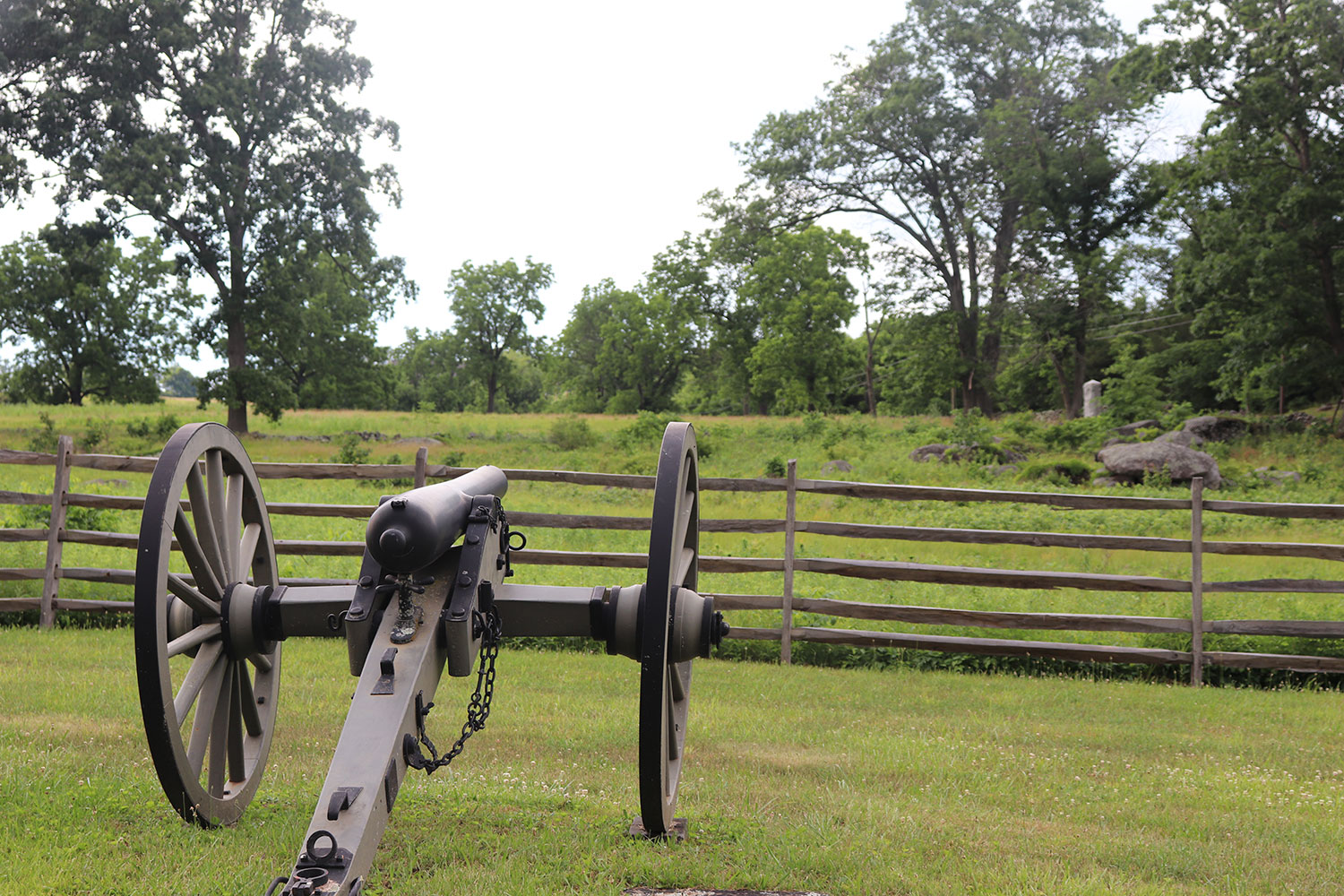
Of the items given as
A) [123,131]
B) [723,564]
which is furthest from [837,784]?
[123,131]

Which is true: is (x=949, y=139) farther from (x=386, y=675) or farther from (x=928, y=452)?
(x=386, y=675)

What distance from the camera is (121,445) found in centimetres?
2420

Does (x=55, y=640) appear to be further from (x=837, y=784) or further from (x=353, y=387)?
(x=353, y=387)

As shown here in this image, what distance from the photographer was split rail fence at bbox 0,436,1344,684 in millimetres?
8117

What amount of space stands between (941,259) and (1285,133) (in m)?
13.7

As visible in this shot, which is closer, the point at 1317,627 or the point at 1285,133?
the point at 1317,627

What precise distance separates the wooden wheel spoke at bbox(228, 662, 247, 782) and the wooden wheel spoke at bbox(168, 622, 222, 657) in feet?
0.93

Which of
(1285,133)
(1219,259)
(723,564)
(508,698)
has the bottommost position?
(508,698)

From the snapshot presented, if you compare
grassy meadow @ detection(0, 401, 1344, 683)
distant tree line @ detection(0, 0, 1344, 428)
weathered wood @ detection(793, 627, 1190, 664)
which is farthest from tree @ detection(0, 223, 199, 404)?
weathered wood @ detection(793, 627, 1190, 664)

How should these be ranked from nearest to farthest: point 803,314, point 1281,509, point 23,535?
point 1281,509 < point 23,535 < point 803,314

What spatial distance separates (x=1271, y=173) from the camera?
23.3m

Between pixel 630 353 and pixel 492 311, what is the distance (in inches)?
391

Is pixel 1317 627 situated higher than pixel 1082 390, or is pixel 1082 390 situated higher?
pixel 1082 390

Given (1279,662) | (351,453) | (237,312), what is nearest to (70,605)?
(1279,662)
